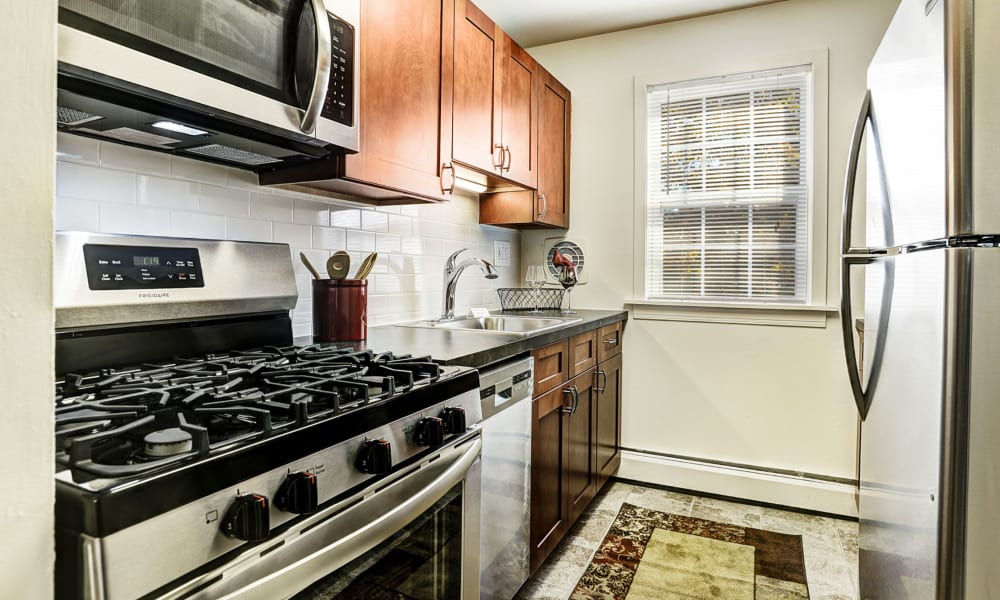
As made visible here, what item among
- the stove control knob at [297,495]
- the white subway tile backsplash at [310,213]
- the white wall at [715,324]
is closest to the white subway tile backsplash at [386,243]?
the white subway tile backsplash at [310,213]

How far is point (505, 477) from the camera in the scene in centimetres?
166

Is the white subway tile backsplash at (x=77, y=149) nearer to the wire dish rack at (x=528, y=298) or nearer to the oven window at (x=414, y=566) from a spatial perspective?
the oven window at (x=414, y=566)

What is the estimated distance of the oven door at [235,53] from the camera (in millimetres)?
923

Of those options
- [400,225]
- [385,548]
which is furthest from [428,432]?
[400,225]

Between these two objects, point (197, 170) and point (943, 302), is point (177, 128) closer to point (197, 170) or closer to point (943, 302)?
point (197, 170)

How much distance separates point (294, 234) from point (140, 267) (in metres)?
0.55

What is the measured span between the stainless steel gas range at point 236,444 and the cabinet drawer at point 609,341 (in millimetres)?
1414

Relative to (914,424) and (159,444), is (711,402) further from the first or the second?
(159,444)

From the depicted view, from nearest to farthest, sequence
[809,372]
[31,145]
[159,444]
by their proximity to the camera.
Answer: [31,145], [159,444], [809,372]

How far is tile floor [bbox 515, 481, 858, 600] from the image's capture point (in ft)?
6.70

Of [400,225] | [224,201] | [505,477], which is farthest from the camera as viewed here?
[400,225]

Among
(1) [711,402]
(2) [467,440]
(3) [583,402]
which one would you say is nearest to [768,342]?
(1) [711,402]

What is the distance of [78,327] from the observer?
114cm

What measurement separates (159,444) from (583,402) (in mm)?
1956
